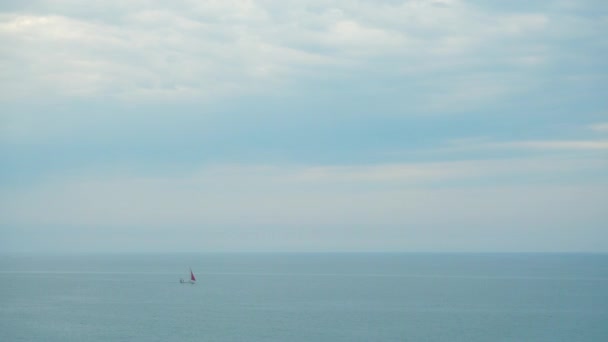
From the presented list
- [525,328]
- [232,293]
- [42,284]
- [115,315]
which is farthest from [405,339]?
[42,284]

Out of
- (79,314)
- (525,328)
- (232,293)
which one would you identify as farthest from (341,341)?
(232,293)

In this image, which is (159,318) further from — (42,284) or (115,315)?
(42,284)

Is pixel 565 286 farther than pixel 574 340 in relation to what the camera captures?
Yes

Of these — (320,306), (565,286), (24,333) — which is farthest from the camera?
(565,286)

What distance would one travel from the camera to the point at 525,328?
60.6m

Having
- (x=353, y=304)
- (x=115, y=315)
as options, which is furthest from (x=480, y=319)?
(x=115, y=315)

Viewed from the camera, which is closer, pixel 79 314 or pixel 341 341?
pixel 341 341

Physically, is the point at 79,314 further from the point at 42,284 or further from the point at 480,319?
the point at 42,284

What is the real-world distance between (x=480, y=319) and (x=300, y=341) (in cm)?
2261

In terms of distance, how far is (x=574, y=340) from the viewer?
5462 centimetres

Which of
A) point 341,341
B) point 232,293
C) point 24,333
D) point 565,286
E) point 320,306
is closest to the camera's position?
point 341,341

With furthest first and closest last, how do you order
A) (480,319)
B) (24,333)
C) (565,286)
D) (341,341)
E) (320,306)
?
(565,286) < (320,306) < (480,319) < (24,333) < (341,341)

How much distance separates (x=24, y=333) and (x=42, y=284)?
6544cm

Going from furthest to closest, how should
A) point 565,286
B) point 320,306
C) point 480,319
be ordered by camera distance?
point 565,286, point 320,306, point 480,319
